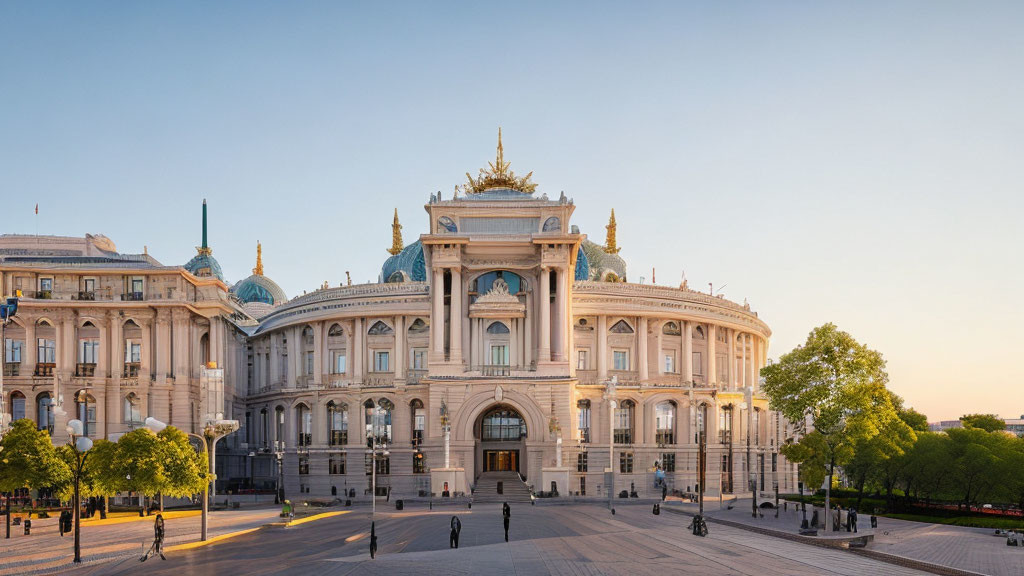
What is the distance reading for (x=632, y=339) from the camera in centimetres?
9675

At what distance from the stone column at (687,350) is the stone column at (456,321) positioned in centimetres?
2443

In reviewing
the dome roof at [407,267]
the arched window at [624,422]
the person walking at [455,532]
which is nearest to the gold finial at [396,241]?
the dome roof at [407,267]

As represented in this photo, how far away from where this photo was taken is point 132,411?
86.6 m

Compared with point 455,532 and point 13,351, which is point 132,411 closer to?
point 13,351

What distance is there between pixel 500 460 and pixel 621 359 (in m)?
15.9

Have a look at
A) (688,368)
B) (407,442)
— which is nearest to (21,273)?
(407,442)

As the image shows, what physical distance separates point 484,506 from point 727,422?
36.3 metres

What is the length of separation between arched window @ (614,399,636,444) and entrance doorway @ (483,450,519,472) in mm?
9936

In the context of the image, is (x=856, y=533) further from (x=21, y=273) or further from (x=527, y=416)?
(x=21, y=273)

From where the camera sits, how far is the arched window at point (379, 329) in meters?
96.3

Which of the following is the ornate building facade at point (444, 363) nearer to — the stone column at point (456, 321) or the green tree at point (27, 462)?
the stone column at point (456, 321)

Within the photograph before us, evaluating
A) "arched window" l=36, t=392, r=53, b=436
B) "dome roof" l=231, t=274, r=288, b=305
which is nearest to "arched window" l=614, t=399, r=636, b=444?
"arched window" l=36, t=392, r=53, b=436

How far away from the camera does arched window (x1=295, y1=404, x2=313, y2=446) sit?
97875 millimetres

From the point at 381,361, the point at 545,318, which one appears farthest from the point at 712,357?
the point at 381,361
